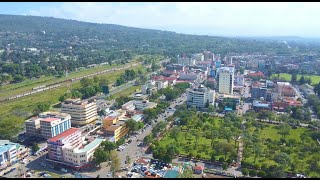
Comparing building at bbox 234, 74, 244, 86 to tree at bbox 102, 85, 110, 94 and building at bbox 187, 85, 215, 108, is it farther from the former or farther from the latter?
tree at bbox 102, 85, 110, 94

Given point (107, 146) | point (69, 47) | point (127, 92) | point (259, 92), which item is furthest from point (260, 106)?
point (69, 47)

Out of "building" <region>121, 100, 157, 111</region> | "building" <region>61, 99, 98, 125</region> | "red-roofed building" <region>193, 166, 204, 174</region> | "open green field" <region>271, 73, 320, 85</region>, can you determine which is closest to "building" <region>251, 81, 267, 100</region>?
"building" <region>121, 100, 157, 111</region>

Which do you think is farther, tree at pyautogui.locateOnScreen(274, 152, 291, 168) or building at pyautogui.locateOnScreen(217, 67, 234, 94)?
building at pyautogui.locateOnScreen(217, 67, 234, 94)

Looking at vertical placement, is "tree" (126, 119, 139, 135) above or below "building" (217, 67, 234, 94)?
below

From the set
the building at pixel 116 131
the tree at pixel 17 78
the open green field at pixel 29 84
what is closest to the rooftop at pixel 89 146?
the building at pixel 116 131

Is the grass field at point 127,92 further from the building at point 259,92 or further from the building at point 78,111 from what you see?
the building at point 259,92

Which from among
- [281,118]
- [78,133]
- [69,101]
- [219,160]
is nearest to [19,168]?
[78,133]

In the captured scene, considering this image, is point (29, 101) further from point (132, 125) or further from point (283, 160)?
point (283, 160)

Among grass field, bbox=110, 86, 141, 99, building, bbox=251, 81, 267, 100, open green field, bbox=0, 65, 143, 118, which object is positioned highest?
building, bbox=251, 81, 267, 100
